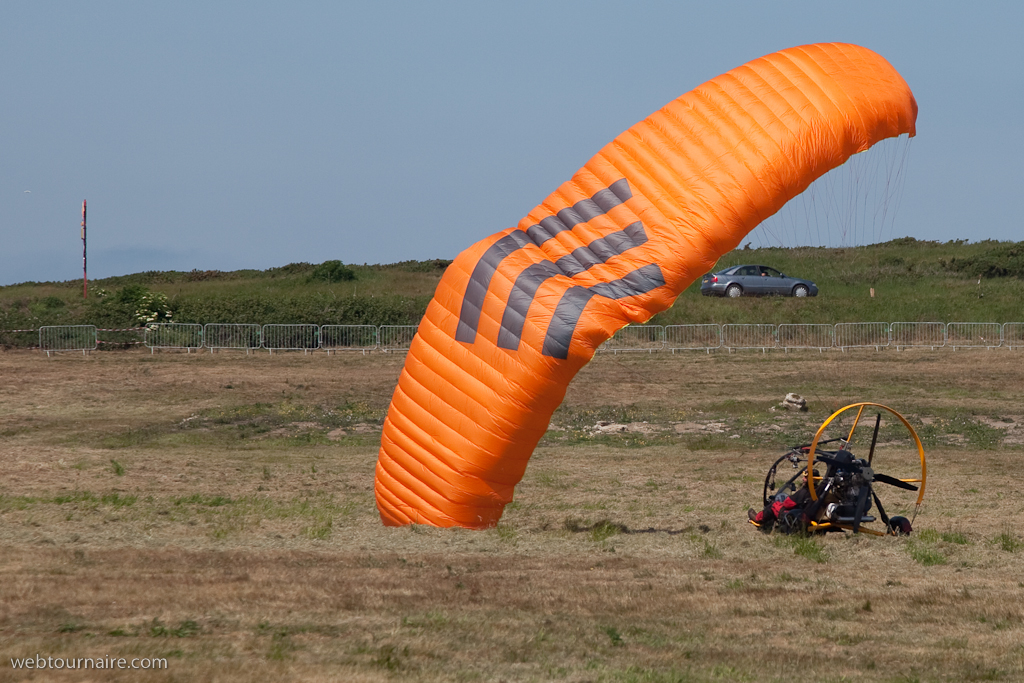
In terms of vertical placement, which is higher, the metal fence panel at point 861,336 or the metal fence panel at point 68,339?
the metal fence panel at point 861,336

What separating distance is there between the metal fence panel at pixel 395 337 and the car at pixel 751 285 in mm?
14141

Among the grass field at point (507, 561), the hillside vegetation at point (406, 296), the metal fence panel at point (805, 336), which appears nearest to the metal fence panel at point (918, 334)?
the metal fence panel at point (805, 336)

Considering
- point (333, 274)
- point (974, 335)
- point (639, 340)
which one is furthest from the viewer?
point (333, 274)

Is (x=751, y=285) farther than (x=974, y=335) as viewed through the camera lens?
Yes

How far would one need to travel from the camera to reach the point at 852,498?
12289 millimetres

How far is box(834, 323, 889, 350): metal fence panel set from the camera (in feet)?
123

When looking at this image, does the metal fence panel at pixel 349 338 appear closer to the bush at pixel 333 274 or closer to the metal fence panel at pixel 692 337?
the metal fence panel at pixel 692 337

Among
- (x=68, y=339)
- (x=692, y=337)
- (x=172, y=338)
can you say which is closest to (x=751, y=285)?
(x=692, y=337)

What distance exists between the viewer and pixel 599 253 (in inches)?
476

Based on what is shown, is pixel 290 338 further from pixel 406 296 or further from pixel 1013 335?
pixel 1013 335

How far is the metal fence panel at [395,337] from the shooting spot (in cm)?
3794

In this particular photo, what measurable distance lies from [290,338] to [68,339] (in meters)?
7.96

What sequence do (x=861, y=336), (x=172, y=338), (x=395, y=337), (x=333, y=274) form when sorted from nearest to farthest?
(x=172, y=338) < (x=861, y=336) < (x=395, y=337) < (x=333, y=274)

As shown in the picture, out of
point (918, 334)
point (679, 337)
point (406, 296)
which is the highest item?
point (406, 296)
